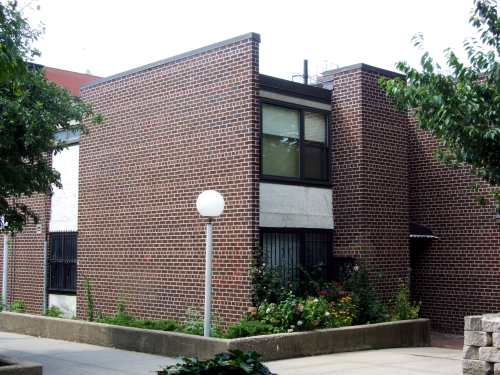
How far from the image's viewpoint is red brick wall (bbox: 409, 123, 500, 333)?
51.7ft

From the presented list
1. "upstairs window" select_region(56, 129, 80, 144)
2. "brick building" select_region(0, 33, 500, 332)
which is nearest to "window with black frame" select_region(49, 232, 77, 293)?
"brick building" select_region(0, 33, 500, 332)

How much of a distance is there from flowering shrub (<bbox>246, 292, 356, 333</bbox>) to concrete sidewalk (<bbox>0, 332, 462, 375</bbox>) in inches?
25.0

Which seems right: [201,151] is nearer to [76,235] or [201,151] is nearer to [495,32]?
[76,235]

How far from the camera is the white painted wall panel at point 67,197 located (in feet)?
56.5

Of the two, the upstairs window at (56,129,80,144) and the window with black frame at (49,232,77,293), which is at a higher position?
the upstairs window at (56,129,80,144)

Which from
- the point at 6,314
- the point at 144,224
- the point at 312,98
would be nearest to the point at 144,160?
the point at 144,224

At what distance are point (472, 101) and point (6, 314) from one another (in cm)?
1148

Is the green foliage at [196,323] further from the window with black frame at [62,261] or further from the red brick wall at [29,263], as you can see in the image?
the red brick wall at [29,263]

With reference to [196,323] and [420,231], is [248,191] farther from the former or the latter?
[420,231]

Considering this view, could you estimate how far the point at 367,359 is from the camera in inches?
461

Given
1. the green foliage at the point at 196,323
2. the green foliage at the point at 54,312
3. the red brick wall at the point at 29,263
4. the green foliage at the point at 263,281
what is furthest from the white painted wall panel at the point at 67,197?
the green foliage at the point at 263,281

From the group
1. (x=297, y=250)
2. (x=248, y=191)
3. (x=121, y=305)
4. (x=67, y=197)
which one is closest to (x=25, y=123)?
(x=248, y=191)

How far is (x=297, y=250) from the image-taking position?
46.9ft

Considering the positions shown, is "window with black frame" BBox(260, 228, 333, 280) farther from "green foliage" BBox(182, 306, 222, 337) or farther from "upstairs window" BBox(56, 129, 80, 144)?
"upstairs window" BBox(56, 129, 80, 144)
